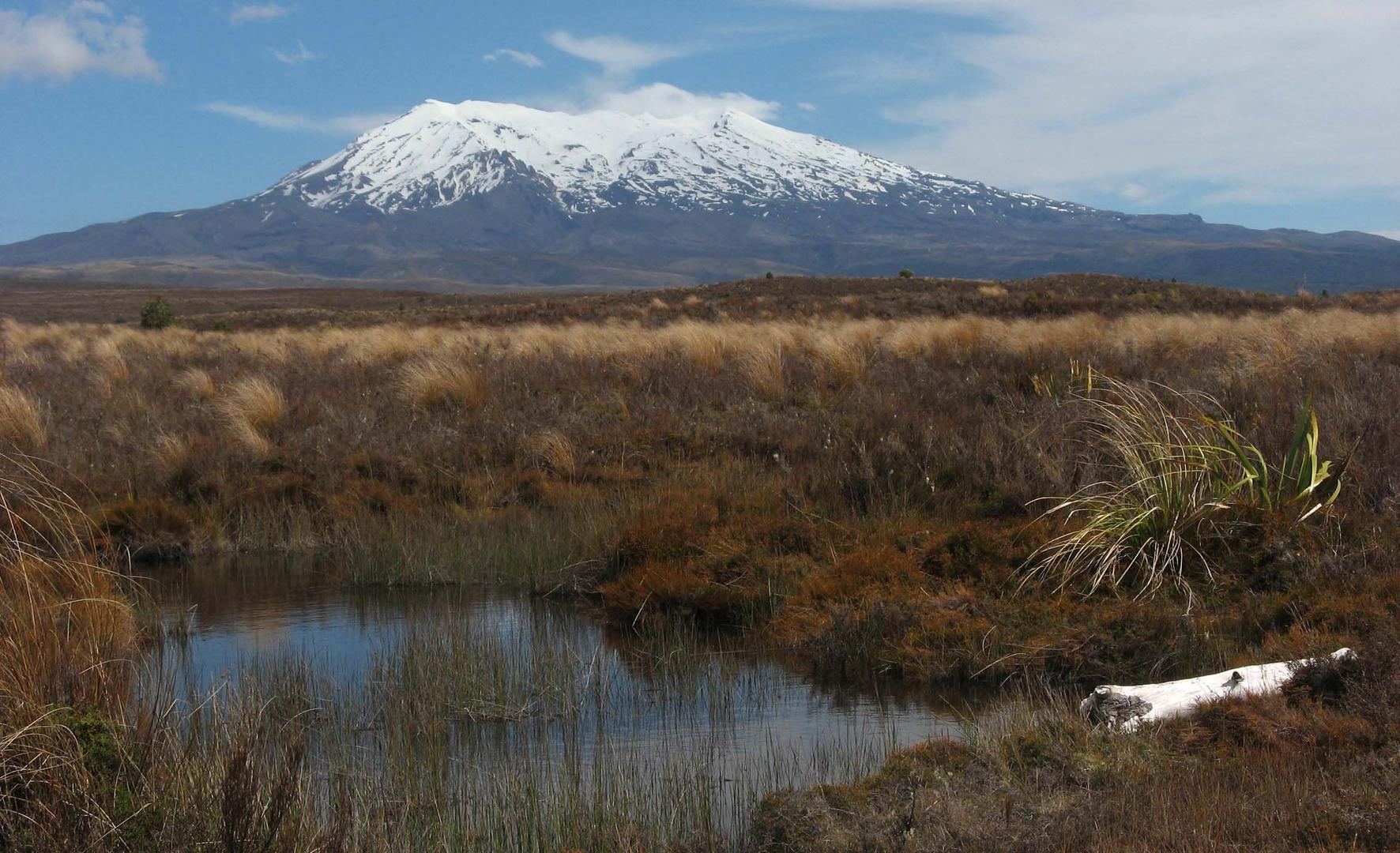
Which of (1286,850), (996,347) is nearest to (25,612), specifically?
(1286,850)

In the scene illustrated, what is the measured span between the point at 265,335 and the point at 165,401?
14184mm

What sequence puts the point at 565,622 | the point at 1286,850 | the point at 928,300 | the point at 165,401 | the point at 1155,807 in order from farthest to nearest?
the point at 928,300
the point at 165,401
the point at 565,622
the point at 1155,807
the point at 1286,850

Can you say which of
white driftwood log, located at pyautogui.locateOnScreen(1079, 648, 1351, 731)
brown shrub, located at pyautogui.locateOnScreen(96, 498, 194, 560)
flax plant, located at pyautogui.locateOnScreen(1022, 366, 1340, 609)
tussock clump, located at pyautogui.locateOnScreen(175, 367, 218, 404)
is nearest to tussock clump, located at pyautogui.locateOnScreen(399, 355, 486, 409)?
tussock clump, located at pyautogui.locateOnScreen(175, 367, 218, 404)

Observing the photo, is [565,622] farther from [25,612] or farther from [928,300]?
[928,300]

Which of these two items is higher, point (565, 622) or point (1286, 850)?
point (1286, 850)

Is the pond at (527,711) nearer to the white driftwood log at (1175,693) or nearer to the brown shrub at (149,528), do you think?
the white driftwood log at (1175,693)

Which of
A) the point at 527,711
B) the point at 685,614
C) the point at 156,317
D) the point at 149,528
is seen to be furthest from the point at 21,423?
the point at 156,317

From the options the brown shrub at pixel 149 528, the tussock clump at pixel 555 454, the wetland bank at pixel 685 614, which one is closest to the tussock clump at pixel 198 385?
the wetland bank at pixel 685 614

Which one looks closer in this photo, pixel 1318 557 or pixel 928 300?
pixel 1318 557

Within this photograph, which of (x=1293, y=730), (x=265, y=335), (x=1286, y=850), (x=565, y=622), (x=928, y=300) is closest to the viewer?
(x=1286, y=850)

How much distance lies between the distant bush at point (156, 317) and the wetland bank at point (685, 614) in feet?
68.3

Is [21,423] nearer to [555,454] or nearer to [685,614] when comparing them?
[555,454]

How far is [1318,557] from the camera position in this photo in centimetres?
667

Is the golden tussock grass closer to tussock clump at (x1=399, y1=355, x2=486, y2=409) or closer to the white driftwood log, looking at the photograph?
the white driftwood log
